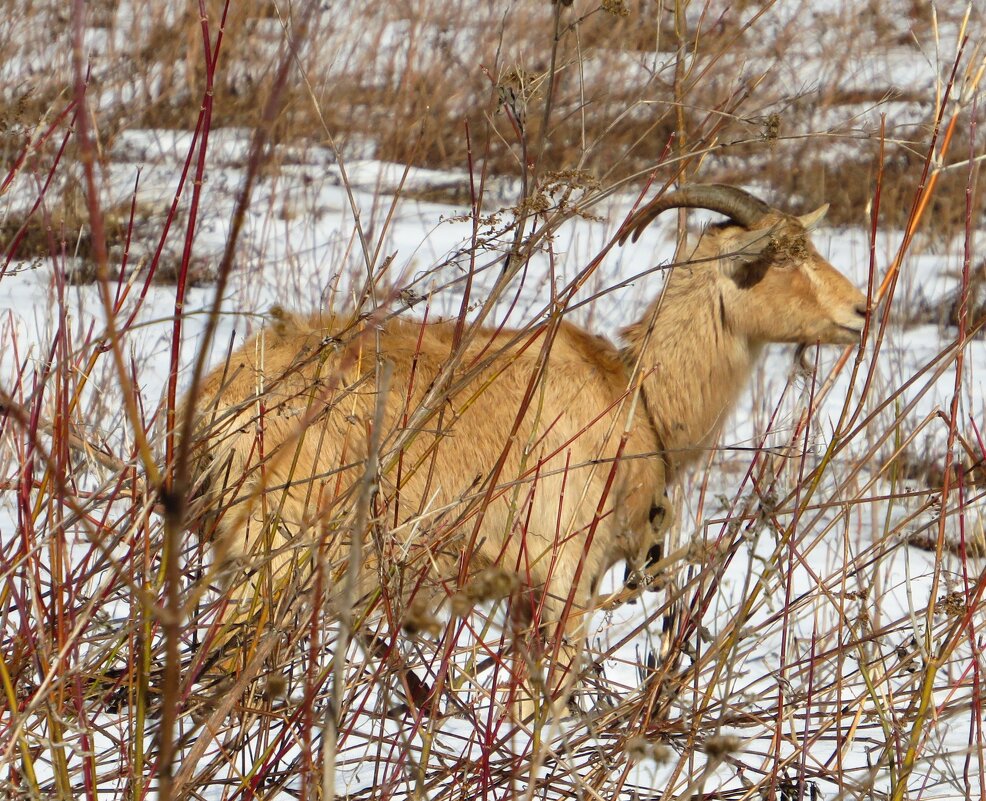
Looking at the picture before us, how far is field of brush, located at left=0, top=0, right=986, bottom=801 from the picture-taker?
5.82 ft

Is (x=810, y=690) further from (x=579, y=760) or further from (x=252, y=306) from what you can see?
Result: (x=252, y=306)

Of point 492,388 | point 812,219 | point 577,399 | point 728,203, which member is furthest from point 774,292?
point 492,388

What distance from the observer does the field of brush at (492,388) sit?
177 cm

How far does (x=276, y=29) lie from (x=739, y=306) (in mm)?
7675

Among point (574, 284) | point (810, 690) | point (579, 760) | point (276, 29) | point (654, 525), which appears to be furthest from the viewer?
point (276, 29)

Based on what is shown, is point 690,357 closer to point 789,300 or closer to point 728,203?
point 789,300

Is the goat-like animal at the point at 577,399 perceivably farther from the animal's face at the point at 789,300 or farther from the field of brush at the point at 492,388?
the field of brush at the point at 492,388

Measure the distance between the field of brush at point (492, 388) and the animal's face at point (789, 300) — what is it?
0.21 metres

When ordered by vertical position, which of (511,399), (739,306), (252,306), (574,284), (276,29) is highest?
(276,29)

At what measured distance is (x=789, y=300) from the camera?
4242 millimetres

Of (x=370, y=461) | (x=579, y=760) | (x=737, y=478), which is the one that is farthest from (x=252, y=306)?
(x=370, y=461)

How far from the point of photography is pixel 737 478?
5836 mm

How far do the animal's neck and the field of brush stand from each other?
30 cm

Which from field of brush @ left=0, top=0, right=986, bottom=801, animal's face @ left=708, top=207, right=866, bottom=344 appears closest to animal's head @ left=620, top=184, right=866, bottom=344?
animal's face @ left=708, top=207, right=866, bottom=344
